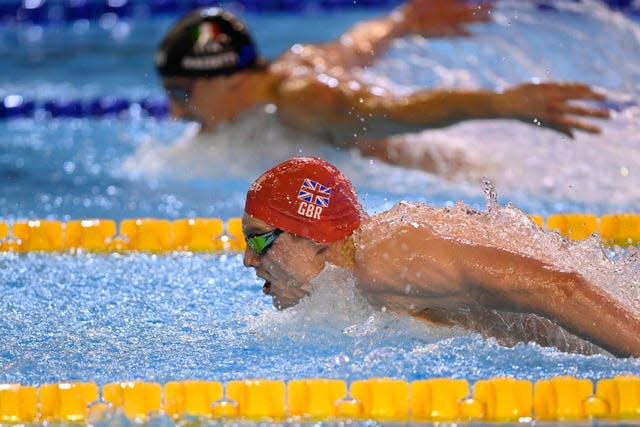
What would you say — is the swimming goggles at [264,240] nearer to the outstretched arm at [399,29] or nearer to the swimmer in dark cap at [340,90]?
the swimmer in dark cap at [340,90]

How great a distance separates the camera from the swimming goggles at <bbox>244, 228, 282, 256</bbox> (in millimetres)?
2777

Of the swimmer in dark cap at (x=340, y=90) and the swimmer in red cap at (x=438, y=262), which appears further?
the swimmer in dark cap at (x=340, y=90)

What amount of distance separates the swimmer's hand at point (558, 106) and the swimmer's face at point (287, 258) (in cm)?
143

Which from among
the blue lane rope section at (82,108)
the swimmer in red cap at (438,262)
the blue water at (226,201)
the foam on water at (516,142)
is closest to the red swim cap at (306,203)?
the swimmer in red cap at (438,262)

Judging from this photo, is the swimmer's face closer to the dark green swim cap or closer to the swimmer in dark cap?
the swimmer in dark cap

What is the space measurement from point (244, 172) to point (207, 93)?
1.35ft

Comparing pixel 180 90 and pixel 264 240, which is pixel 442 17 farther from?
pixel 264 240

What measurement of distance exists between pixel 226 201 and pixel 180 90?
68cm

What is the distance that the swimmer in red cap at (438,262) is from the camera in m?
2.47

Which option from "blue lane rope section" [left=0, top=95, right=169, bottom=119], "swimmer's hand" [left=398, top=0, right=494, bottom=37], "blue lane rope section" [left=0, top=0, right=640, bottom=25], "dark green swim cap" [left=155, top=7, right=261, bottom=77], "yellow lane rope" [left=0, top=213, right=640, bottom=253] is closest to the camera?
"yellow lane rope" [left=0, top=213, right=640, bottom=253]

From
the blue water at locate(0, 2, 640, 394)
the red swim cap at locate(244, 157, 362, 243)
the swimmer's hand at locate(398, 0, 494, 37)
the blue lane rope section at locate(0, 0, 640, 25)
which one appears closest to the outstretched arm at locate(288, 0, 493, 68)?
the swimmer's hand at locate(398, 0, 494, 37)

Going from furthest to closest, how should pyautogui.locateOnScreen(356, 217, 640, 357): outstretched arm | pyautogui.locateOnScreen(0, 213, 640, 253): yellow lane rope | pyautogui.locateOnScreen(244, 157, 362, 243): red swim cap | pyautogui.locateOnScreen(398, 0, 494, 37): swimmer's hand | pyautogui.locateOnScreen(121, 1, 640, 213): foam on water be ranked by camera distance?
pyautogui.locateOnScreen(398, 0, 494, 37): swimmer's hand < pyautogui.locateOnScreen(121, 1, 640, 213): foam on water < pyautogui.locateOnScreen(0, 213, 640, 253): yellow lane rope < pyautogui.locateOnScreen(244, 157, 362, 243): red swim cap < pyautogui.locateOnScreen(356, 217, 640, 357): outstretched arm

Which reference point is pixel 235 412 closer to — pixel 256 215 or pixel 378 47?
pixel 256 215

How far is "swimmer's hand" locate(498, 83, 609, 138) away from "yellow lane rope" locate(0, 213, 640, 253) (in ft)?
1.26
